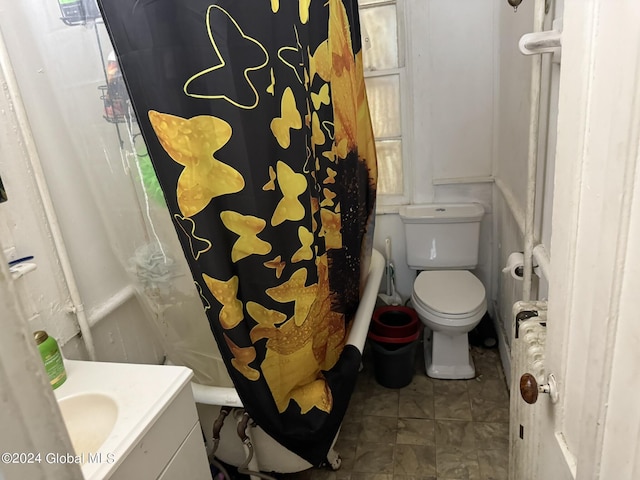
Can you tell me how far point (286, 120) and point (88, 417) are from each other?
93cm

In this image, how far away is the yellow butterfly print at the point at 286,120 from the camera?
1.14m

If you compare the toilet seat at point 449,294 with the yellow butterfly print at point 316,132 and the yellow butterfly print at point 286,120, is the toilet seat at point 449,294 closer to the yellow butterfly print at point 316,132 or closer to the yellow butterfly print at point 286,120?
the yellow butterfly print at point 316,132

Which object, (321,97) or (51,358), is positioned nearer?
(51,358)

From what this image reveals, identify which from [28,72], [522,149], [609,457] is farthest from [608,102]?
[522,149]

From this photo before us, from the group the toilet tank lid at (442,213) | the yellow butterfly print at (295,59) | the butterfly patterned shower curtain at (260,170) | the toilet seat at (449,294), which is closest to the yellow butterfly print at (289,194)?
the butterfly patterned shower curtain at (260,170)

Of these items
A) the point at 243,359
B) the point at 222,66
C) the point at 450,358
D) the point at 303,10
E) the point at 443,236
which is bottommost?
the point at 450,358

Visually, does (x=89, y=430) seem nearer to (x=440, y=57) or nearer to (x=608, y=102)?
(x=608, y=102)

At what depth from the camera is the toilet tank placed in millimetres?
2439

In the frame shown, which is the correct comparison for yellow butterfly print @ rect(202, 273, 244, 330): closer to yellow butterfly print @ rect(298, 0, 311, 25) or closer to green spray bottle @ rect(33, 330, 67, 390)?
green spray bottle @ rect(33, 330, 67, 390)

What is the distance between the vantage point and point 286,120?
1.16 metres

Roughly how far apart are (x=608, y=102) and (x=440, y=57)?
6.78ft

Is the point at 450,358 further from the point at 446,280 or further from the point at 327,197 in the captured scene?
the point at 327,197

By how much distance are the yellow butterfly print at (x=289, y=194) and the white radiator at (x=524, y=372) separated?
65cm

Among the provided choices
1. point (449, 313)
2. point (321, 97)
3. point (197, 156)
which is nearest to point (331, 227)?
point (321, 97)
